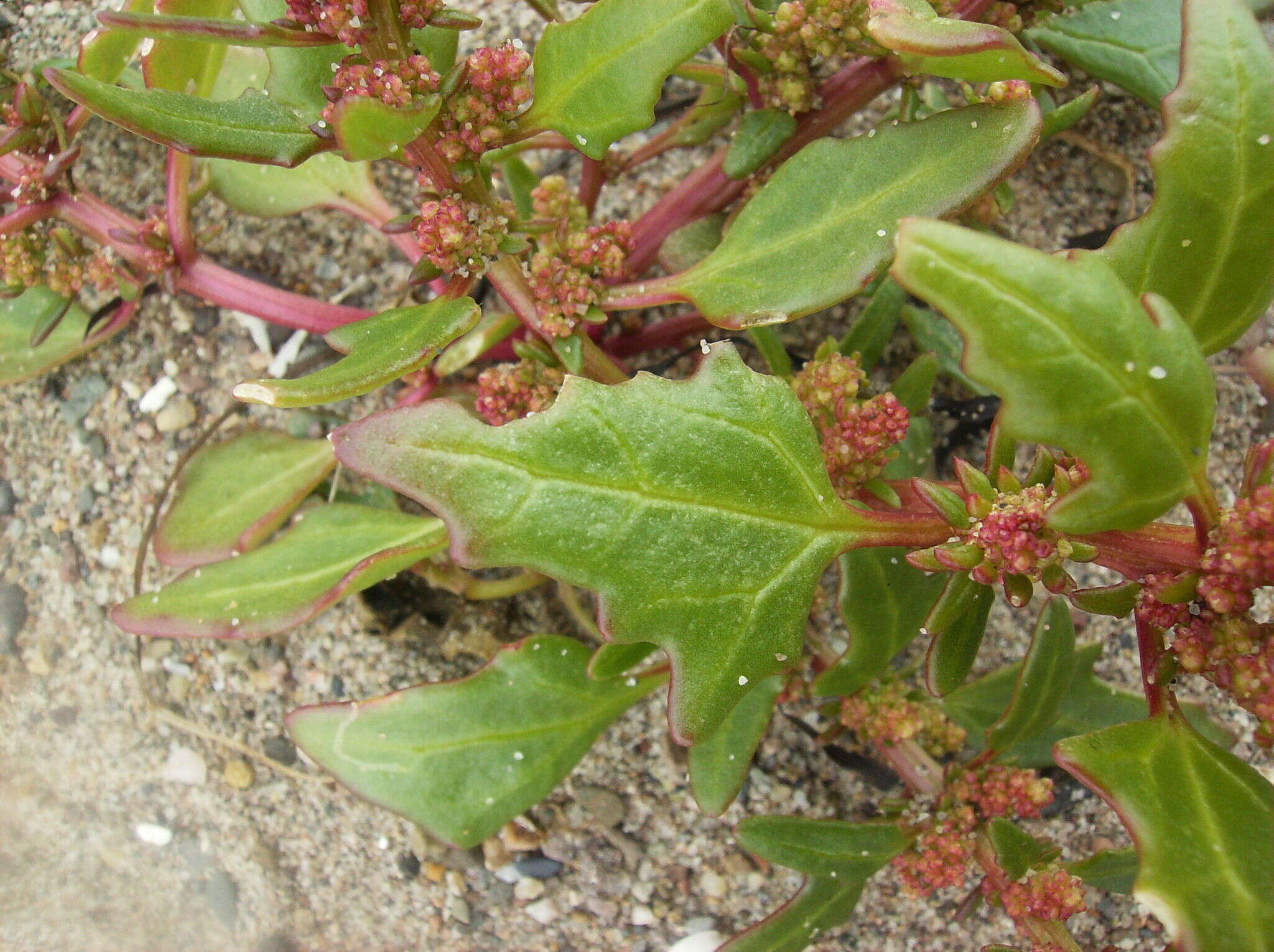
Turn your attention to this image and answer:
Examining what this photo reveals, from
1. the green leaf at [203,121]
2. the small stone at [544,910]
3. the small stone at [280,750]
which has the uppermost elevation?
the green leaf at [203,121]

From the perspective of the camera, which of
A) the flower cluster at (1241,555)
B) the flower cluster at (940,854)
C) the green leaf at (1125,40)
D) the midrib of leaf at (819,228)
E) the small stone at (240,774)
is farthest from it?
the small stone at (240,774)

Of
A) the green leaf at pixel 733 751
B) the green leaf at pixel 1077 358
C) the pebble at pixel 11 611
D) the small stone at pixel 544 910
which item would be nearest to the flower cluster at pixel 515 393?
the green leaf at pixel 733 751

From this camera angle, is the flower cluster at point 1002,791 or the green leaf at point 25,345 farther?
the green leaf at point 25,345

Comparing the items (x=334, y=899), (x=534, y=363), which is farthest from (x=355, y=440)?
(x=334, y=899)

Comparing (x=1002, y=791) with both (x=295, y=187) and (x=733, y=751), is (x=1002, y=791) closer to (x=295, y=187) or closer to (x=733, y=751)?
(x=733, y=751)

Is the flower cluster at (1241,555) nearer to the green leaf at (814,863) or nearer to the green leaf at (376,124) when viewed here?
the green leaf at (814,863)

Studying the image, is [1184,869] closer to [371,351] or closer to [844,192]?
[844,192]
